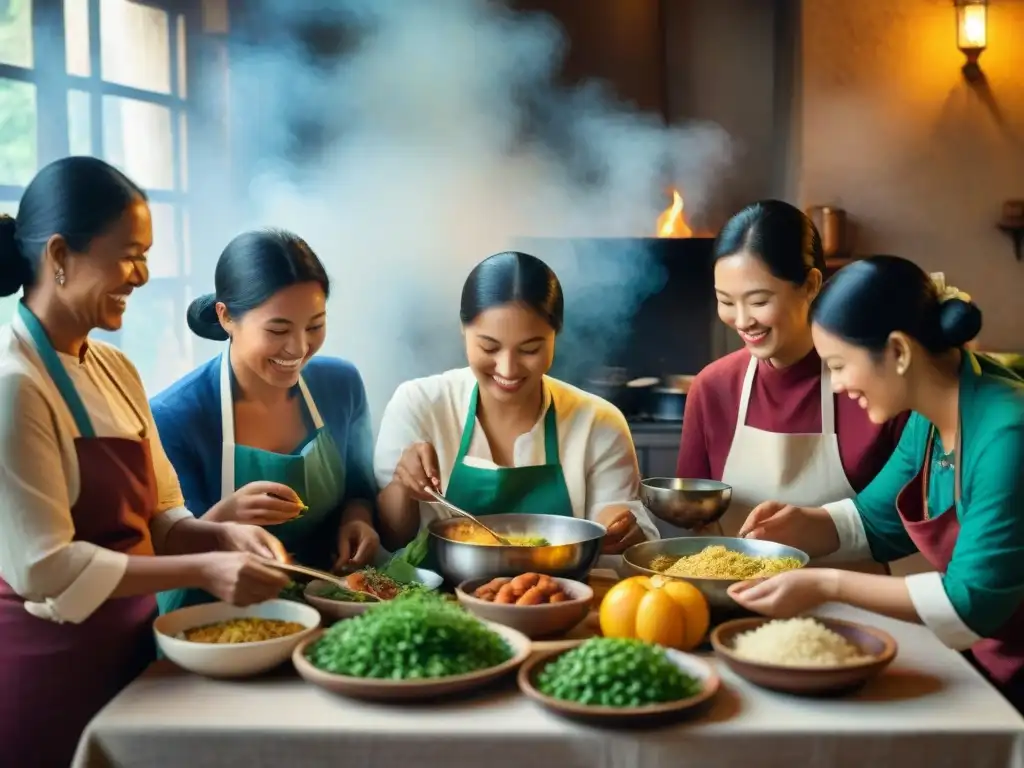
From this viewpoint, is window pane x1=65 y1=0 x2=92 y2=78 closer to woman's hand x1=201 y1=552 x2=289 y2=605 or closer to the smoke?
the smoke

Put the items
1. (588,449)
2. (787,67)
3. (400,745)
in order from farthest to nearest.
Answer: (787,67) → (588,449) → (400,745)

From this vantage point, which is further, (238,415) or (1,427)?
(238,415)

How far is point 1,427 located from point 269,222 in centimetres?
282

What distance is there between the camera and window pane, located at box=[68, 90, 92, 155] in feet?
11.0

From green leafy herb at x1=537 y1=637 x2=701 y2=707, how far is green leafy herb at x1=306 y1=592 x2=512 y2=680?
0.13m

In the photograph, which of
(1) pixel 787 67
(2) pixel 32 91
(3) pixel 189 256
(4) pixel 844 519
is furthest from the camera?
(1) pixel 787 67

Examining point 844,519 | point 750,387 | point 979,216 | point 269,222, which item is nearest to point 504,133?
point 269,222

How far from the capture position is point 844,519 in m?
2.29

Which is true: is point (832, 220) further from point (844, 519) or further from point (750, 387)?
point (844, 519)

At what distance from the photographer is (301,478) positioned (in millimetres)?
2408

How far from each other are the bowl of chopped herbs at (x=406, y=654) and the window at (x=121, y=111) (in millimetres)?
2015

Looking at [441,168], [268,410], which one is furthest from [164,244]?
[268,410]

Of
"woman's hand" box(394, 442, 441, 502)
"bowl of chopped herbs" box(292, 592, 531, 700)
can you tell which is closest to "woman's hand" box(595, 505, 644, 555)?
"woman's hand" box(394, 442, 441, 502)

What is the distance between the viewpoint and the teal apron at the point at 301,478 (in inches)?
92.5
